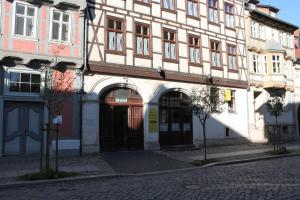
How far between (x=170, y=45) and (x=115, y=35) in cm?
402

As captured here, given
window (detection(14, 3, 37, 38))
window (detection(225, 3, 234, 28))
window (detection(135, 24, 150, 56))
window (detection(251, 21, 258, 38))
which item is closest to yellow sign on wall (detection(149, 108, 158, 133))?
window (detection(135, 24, 150, 56))

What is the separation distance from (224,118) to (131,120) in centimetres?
760

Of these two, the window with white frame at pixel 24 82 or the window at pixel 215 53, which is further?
the window at pixel 215 53

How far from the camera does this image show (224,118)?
23.5 meters

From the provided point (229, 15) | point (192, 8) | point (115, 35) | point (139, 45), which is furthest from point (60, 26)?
point (229, 15)

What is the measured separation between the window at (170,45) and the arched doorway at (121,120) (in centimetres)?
350

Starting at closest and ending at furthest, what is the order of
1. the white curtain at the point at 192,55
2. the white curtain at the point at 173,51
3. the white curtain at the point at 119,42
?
1. the white curtain at the point at 119,42
2. the white curtain at the point at 173,51
3. the white curtain at the point at 192,55

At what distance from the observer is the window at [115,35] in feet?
61.0

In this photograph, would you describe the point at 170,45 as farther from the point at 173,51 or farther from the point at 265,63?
the point at 265,63

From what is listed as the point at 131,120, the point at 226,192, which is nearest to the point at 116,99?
the point at 131,120

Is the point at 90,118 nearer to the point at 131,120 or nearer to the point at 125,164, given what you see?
the point at 131,120

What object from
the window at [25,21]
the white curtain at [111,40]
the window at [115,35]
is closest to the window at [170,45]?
the window at [115,35]

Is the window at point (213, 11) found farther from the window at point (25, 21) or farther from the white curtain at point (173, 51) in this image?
the window at point (25, 21)

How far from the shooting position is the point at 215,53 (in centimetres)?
2384
